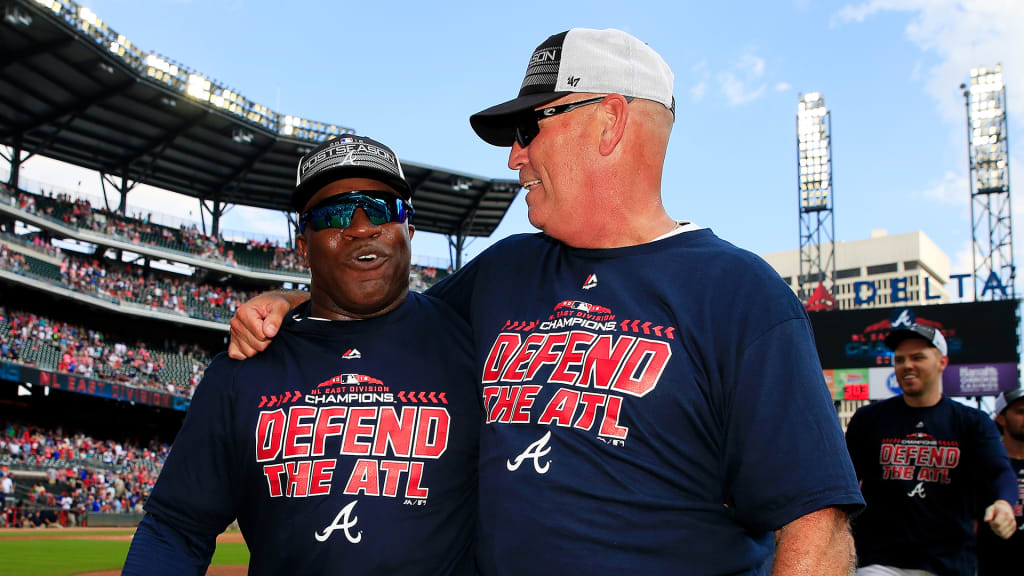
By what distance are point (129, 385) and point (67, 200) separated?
9.91 metres

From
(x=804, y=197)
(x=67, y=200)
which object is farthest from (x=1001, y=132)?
(x=67, y=200)

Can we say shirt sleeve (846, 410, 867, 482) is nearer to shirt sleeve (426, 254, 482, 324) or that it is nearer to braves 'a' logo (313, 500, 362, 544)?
shirt sleeve (426, 254, 482, 324)

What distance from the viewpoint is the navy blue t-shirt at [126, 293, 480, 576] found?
8.93 ft

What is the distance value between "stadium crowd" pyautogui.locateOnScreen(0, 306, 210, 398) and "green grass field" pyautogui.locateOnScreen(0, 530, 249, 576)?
10.2 metres

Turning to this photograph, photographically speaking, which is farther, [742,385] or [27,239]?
[27,239]

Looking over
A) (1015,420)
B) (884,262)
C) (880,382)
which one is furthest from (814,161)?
(884,262)

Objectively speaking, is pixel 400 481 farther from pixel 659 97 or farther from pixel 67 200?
pixel 67 200

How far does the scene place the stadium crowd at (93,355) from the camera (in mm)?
29312

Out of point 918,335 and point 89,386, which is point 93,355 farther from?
point 918,335

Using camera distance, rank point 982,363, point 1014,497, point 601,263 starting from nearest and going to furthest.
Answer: point 601,263 → point 1014,497 → point 982,363

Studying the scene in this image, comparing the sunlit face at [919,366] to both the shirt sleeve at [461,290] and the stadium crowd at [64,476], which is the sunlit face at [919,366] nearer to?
the shirt sleeve at [461,290]

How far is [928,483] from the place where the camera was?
573 centimetres

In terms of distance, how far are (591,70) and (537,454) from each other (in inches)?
42.8

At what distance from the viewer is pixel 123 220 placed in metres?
38.3
